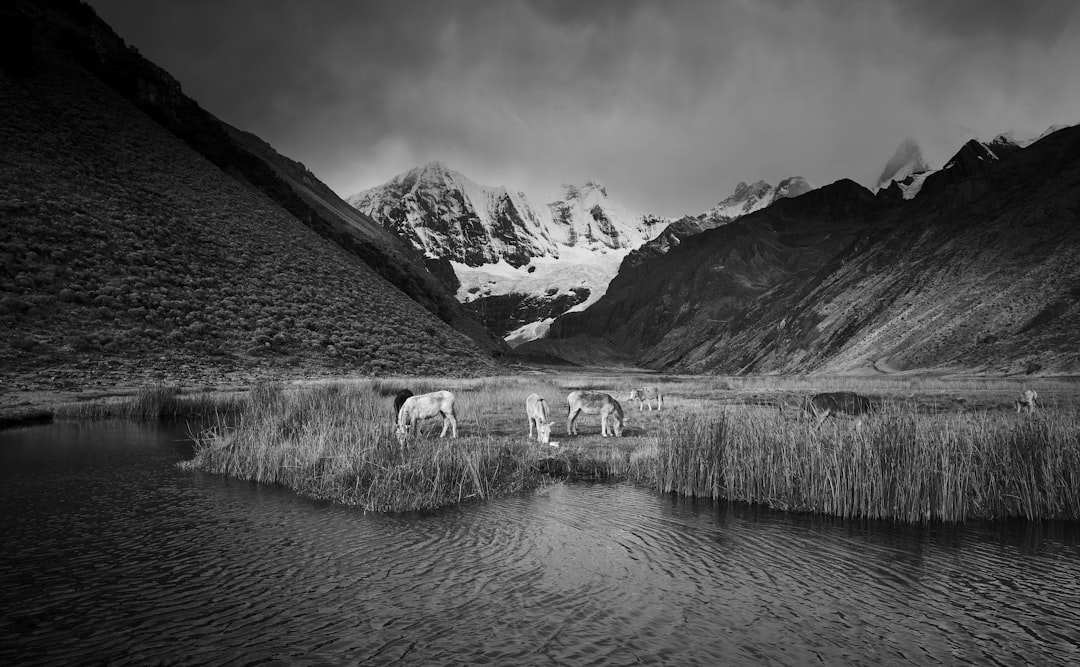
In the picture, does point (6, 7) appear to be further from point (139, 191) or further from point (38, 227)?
point (38, 227)

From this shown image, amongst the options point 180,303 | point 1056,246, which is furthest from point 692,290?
point 180,303

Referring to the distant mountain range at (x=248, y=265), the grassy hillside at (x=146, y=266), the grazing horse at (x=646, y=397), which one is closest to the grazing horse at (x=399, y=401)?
the grazing horse at (x=646, y=397)

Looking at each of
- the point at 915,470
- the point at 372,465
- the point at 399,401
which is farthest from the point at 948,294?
the point at 372,465

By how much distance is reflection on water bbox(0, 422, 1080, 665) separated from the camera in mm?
6305

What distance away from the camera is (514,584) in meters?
8.08

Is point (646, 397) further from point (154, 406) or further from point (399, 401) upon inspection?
Answer: point (154, 406)

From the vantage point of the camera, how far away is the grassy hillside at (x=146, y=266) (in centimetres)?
3469

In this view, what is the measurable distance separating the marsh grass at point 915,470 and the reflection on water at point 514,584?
24.4 inches

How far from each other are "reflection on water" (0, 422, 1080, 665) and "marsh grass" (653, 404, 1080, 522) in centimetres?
62

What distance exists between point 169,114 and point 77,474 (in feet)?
228

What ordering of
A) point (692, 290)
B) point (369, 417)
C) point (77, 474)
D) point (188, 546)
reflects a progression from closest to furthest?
point (188, 546)
point (77, 474)
point (369, 417)
point (692, 290)

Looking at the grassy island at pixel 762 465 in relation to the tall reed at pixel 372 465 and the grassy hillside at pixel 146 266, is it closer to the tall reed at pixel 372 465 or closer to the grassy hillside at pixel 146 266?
the tall reed at pixel 372 465

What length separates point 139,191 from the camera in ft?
158

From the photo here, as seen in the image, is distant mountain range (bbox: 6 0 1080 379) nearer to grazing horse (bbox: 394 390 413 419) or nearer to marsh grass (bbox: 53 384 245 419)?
marsh grass (bbox: 53 384 245 419)
